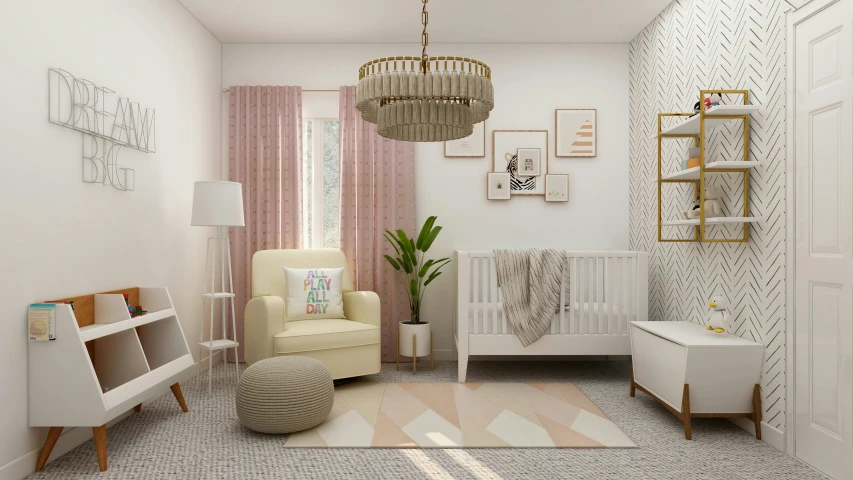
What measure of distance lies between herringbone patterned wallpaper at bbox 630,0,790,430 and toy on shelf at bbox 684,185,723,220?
0.15ft

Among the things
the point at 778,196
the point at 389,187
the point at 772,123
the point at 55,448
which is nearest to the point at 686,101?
the point at 772,123

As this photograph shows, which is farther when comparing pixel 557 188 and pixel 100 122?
pixel 557 188

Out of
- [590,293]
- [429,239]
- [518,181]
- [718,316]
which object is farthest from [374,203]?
[718,316]

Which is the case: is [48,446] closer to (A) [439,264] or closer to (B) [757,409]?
(A) [439,264]

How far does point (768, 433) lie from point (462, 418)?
5.12ft

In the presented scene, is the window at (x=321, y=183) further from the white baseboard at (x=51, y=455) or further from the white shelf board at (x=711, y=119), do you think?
the white shelf board at (x=711, y=119)

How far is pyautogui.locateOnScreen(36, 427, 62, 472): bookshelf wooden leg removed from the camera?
7.10ft

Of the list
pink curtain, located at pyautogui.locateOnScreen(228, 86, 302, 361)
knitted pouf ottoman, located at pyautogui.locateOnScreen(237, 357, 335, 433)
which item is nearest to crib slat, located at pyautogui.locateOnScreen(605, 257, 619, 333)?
knitted pouf ottoman, located at pyautogui.locateOnScreen(237, 357, 335, 433)

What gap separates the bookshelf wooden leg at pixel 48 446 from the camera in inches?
85.2

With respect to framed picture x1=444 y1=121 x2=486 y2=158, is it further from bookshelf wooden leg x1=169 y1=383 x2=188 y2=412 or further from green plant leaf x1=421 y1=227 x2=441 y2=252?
bookshelf wooden leg x1=169 y1=383 x2=188 y2=412

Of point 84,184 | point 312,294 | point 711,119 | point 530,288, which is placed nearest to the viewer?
point 84,184

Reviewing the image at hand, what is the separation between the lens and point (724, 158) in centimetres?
290

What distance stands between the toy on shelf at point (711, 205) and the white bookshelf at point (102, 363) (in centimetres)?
308

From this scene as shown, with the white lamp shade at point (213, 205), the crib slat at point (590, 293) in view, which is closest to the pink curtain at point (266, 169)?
the white lamp shade at point (213, 205)
